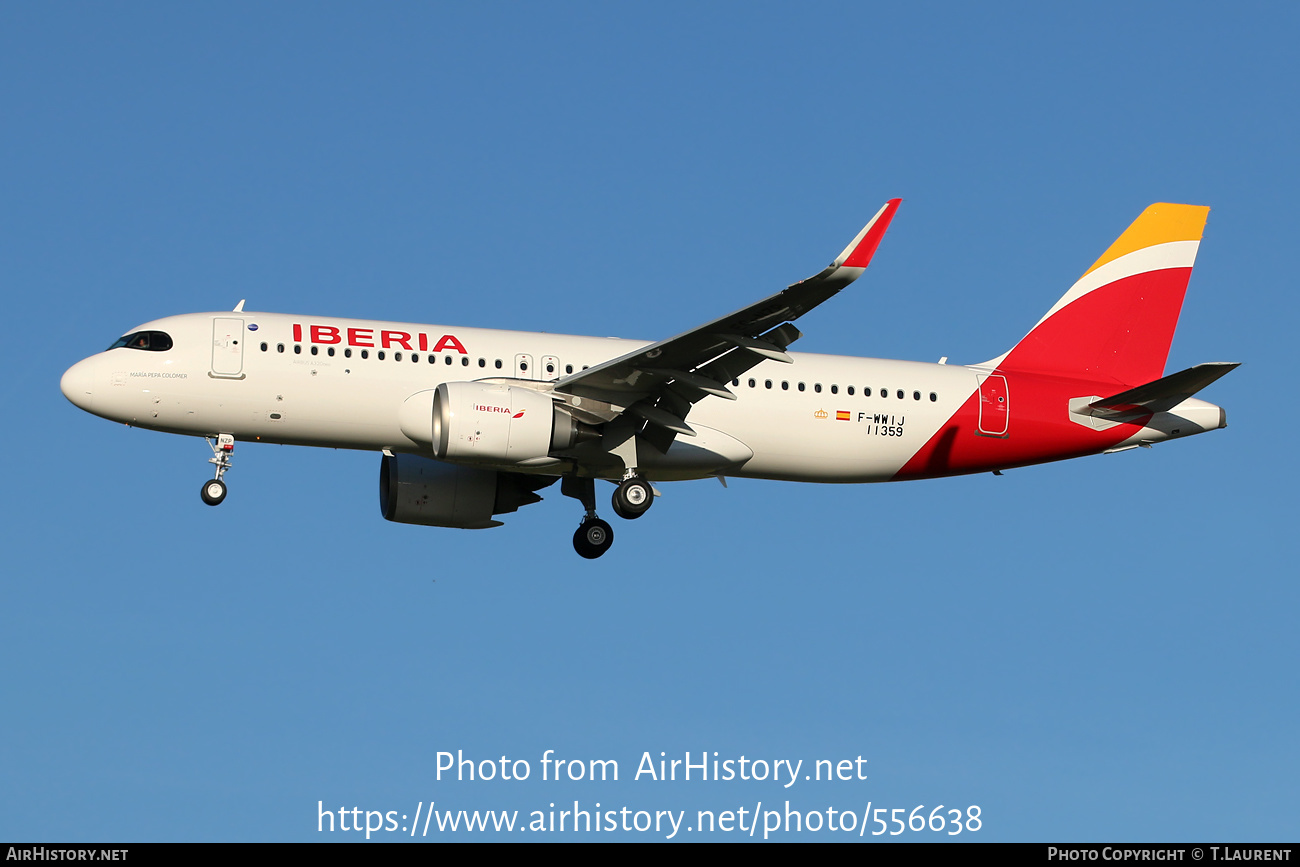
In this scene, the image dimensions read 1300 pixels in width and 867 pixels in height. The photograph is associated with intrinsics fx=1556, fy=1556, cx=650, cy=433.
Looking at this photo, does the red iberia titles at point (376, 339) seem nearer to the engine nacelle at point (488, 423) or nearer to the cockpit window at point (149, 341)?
the engine nacelle at point (488, 423)

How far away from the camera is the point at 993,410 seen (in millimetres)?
35562

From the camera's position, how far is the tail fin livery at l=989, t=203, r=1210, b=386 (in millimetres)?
37156

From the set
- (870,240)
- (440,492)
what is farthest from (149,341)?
(870,240)

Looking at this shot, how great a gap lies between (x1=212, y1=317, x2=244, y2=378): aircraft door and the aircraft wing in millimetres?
6646

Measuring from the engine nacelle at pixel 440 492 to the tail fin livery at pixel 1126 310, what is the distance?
1233cm

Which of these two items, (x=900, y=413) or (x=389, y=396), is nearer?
(x=389, y=396)

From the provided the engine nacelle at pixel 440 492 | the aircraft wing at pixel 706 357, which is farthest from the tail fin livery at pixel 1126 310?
the engine nacelle at pixel 440 492

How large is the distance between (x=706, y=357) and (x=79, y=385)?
42.6 feet

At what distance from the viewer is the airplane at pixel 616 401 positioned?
31375mm

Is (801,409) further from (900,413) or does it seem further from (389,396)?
(389,396)

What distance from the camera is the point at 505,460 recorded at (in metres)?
31.3

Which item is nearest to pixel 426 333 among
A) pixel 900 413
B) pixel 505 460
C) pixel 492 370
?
pixel 492 370

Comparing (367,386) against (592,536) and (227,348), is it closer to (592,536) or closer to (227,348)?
(227,348)

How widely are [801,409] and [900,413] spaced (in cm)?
240
